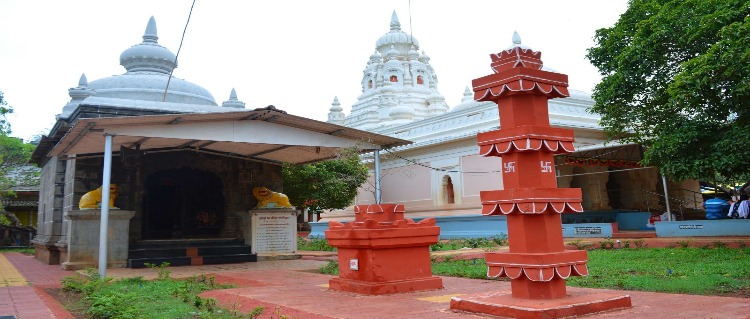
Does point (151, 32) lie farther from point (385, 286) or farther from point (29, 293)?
point (385, 286)

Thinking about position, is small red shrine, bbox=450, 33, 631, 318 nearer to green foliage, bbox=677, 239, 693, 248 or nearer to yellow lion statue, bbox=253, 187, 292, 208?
yellow lion statue, bbox=253, 187, 292, 208

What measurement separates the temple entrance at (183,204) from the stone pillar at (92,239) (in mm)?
1542

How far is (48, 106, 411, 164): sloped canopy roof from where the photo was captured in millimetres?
9688

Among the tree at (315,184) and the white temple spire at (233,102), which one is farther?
the tree at (315,184)

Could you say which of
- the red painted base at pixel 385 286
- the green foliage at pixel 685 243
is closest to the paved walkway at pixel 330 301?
the red painted base at pixel 385 286

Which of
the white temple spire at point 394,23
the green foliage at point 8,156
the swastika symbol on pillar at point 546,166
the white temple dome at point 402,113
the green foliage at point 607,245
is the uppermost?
the white temple spire at point 394,23

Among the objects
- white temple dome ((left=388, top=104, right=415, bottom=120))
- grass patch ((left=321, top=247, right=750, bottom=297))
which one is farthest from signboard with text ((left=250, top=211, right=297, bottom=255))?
white temple dome ((left=388, top=104, right=415, bottom=120))

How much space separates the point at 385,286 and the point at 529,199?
2384 millimetres

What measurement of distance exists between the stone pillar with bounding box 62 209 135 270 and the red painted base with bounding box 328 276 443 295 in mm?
6665

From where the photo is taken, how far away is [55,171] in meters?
15.4

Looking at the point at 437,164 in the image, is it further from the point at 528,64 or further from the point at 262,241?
the point at 528,64

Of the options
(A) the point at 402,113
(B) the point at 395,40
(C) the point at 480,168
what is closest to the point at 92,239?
(C) the point at 480,168

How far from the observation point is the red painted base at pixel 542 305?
491 centimetres

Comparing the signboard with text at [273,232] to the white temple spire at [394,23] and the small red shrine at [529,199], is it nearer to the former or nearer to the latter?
the small red shrine at [529,199]
